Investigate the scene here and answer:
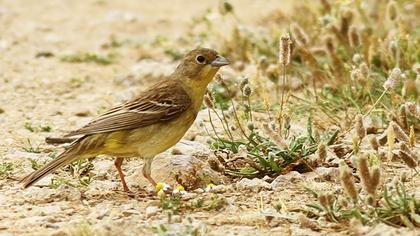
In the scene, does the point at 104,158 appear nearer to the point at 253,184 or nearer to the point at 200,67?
the point at 200,67

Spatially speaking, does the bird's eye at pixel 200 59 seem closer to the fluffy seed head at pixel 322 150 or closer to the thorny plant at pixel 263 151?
the thorny plant at pixel 263 151

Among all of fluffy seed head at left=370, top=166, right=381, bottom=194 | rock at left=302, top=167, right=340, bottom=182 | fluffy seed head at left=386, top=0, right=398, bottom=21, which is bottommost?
rock at left=302, top=167, right=340, bottom=182

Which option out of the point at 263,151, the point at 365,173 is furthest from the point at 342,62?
the point at 365,173

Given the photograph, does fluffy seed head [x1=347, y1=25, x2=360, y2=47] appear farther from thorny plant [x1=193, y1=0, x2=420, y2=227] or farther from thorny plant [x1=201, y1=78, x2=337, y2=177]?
thorny plant [x1=201, y1=78, x2=337, y2=177]

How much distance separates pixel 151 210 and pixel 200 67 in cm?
157

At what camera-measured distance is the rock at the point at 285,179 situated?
244 inches

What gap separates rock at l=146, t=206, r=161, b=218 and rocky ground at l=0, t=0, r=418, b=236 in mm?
11

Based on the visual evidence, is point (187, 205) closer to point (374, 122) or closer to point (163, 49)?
point (374, 122)

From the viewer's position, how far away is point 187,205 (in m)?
5.69

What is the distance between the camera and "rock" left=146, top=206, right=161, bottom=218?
554cm

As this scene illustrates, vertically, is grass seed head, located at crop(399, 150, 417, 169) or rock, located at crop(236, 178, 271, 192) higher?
grass seed head, located at crop(399, 150, 417, 169)

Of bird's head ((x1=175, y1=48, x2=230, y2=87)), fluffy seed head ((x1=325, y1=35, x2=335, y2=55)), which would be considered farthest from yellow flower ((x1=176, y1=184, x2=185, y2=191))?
fluffy seed head ((x1=325, y1=35, x2=335, y2=55))

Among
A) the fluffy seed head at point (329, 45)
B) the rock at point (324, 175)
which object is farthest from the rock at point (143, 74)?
the rock at point (324, 175)

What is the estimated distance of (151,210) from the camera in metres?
5.57
